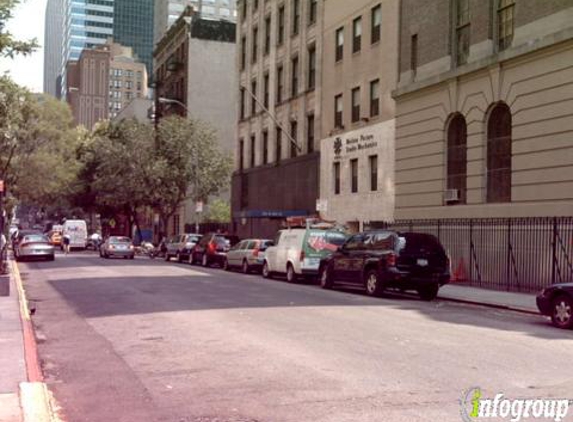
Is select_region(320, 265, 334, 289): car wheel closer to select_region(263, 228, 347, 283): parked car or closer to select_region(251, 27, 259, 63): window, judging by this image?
select_region(263, 228, 347, 283): parked car

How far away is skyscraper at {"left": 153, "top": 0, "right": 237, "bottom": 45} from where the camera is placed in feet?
437

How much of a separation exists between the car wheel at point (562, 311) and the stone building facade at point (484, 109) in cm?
874

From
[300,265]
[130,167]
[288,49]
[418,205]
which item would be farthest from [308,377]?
[130,167]

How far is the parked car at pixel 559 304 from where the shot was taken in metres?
13.1

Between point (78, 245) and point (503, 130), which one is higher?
point (503, 130)

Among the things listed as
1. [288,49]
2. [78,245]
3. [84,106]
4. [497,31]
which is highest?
[84,106]

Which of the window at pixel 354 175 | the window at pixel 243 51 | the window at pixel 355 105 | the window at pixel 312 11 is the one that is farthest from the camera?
the window at pixel 243 51

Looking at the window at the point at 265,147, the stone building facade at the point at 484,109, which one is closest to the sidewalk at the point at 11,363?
the stone building facade at the point at 484,109

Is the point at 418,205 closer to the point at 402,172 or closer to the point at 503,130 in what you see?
the point at 402,172

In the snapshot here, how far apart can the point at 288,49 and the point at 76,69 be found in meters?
137

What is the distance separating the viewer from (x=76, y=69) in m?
169

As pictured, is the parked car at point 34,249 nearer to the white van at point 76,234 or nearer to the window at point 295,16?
the window at point 295,16

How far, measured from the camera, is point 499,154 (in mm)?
25094

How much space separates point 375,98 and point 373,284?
1593cm
